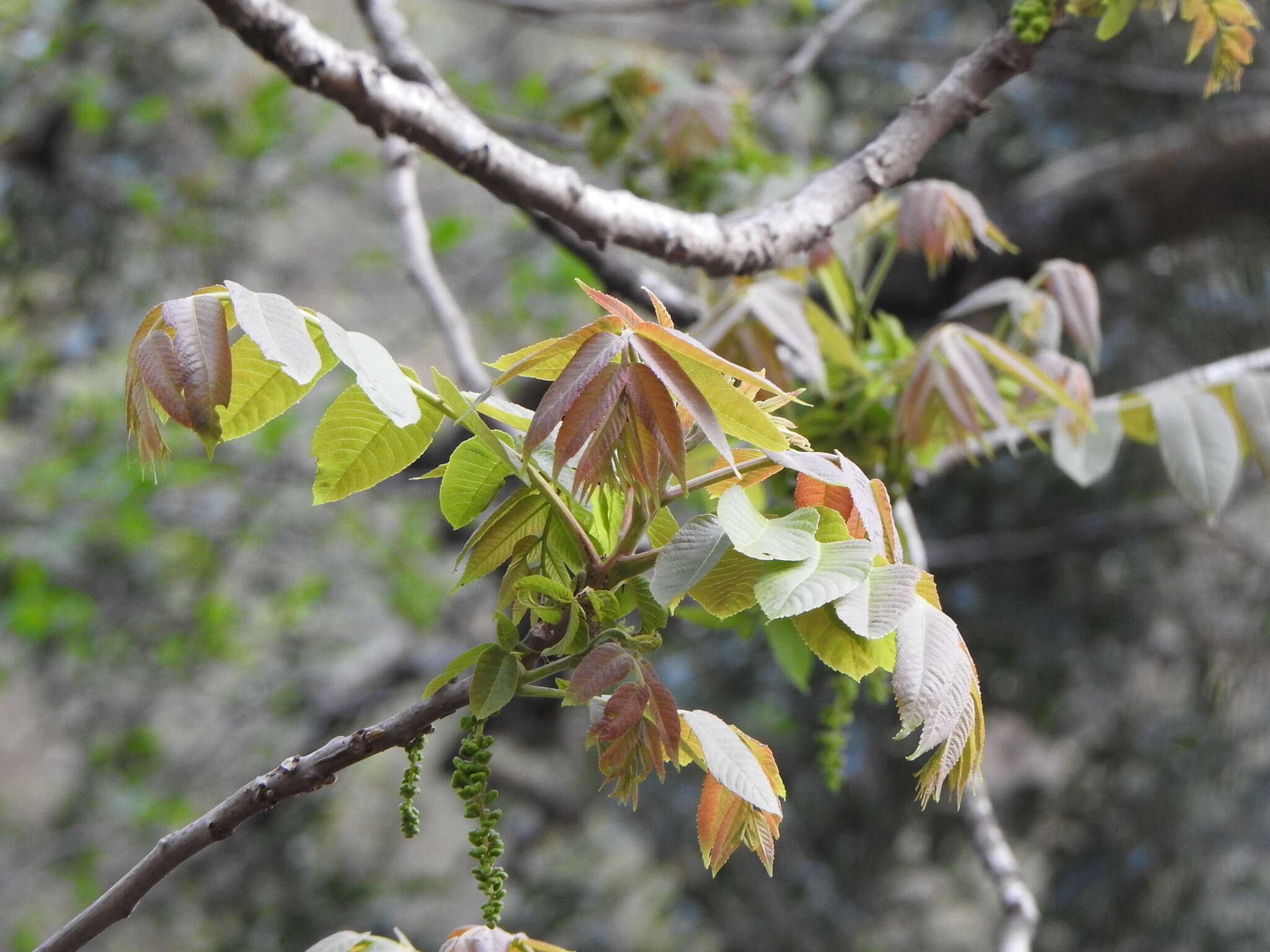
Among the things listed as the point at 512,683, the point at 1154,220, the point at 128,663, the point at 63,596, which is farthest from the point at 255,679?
the point at 512,683

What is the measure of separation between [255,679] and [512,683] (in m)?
3.00

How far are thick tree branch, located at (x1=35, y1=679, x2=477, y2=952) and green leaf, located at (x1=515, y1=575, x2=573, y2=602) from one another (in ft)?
0.21

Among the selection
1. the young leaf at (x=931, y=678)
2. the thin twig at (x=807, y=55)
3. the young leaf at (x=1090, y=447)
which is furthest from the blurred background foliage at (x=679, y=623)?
the young leaf at (x=931, y=678)

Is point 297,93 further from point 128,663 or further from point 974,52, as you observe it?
point 974,52

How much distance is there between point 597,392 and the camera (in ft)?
1.83

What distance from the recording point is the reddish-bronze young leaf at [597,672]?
21.1 inches

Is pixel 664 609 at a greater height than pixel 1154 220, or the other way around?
pixel 1154 220

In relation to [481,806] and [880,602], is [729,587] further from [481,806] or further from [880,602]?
[481,806]

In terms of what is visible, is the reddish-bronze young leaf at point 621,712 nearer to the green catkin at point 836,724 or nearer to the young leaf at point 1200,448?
the green catkin at point 836,724

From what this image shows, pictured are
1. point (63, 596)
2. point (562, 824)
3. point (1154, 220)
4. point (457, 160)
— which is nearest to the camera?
point (457, 160)

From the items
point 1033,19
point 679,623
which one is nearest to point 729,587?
point 1033,19

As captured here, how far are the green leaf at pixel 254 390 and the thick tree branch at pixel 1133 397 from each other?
74 cm

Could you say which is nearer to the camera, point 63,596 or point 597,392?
point 597,392

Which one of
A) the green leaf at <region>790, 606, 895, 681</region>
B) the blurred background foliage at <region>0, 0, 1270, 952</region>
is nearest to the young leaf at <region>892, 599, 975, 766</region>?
the green leaf at <region>790, 606, 895, 681</region>
